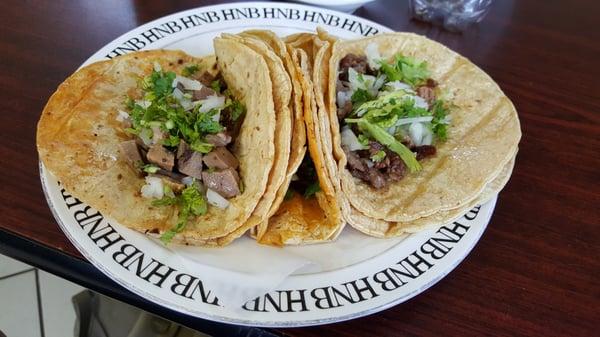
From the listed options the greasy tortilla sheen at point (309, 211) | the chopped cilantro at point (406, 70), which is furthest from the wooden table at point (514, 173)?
the chopped cilantro at point (406, 70)

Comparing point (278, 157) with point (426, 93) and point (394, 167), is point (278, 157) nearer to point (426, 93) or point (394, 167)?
point (394, 167)

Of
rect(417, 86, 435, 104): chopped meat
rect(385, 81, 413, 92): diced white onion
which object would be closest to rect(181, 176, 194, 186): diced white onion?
rect(385, 81, 413, 92): diced white onion

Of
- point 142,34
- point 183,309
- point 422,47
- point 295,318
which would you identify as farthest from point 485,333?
point 142,34

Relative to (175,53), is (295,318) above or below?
below

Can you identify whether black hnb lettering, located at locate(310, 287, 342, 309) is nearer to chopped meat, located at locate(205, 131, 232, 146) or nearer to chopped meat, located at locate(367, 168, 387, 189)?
chopped meat, located at locate(367, 168, 387, 189)

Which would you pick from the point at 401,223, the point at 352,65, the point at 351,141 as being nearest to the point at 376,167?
the point at 351,141

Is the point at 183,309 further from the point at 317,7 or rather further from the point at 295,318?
the point at 317,7
